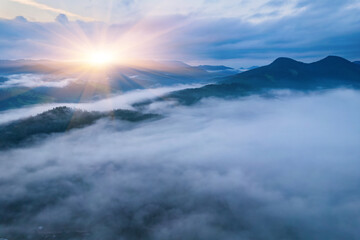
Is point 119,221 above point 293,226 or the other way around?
above

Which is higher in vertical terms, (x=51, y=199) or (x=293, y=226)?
(x=51, y=199)

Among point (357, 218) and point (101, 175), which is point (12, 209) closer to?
point (101, 175)

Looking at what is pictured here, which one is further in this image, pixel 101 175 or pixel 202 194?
pixel 101 175

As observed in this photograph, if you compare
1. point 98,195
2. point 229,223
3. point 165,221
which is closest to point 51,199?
point 98,195

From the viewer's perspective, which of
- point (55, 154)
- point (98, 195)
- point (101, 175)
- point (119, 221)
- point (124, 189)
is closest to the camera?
point (119, 221)

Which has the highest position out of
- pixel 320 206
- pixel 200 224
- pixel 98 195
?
pixel 98 195

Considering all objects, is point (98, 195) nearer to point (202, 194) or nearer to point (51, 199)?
point (51, 199)

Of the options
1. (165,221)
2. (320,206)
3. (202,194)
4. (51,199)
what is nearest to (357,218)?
(320,206)

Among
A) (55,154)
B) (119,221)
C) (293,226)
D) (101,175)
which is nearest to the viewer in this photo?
(119,221)

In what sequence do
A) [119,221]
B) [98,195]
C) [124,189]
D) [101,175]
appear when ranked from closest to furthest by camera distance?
[119,221] → [98,195] → [124,189] → [101,175]

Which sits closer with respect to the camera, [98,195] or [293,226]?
[293,226]
